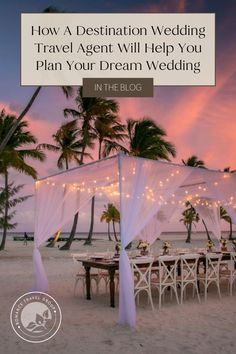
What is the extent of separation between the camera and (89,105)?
20.2m

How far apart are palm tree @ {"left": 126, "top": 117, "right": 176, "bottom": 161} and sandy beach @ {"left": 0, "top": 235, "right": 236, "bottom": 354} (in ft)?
46.3

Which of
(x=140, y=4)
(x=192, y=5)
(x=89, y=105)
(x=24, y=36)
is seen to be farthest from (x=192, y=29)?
(x=89, y=105)

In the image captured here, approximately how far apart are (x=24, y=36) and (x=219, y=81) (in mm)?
4892

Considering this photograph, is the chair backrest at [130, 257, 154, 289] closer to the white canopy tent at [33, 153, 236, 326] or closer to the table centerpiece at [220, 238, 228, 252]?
the white canopy tent at [33, 153, 236, 326]

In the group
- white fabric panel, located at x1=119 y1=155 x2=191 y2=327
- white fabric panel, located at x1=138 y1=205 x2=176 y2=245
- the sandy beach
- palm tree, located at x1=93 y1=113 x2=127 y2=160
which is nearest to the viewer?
the sandy beach

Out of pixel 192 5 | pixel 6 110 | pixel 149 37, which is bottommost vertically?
pixel 149 37

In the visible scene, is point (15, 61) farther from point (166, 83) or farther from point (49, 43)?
point (166, 83)

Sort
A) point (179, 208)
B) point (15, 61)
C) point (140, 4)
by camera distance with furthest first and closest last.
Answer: point (179, 208), point (15, 61), point (140, 4)

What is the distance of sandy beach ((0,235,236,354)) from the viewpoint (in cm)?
480

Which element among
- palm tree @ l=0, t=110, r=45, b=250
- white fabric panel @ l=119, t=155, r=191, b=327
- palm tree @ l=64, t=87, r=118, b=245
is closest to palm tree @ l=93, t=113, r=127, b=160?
palm tree @ l=64, t=87, r=118, b=245

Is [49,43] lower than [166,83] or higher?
higher

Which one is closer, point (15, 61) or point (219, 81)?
point (15, 61)

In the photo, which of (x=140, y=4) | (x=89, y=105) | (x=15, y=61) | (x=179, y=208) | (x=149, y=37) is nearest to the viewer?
(x=149, y=37)

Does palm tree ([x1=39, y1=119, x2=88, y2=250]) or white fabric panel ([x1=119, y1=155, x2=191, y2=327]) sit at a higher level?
palm tree ([x1=39, y1=119, x2=88, y2=250])
